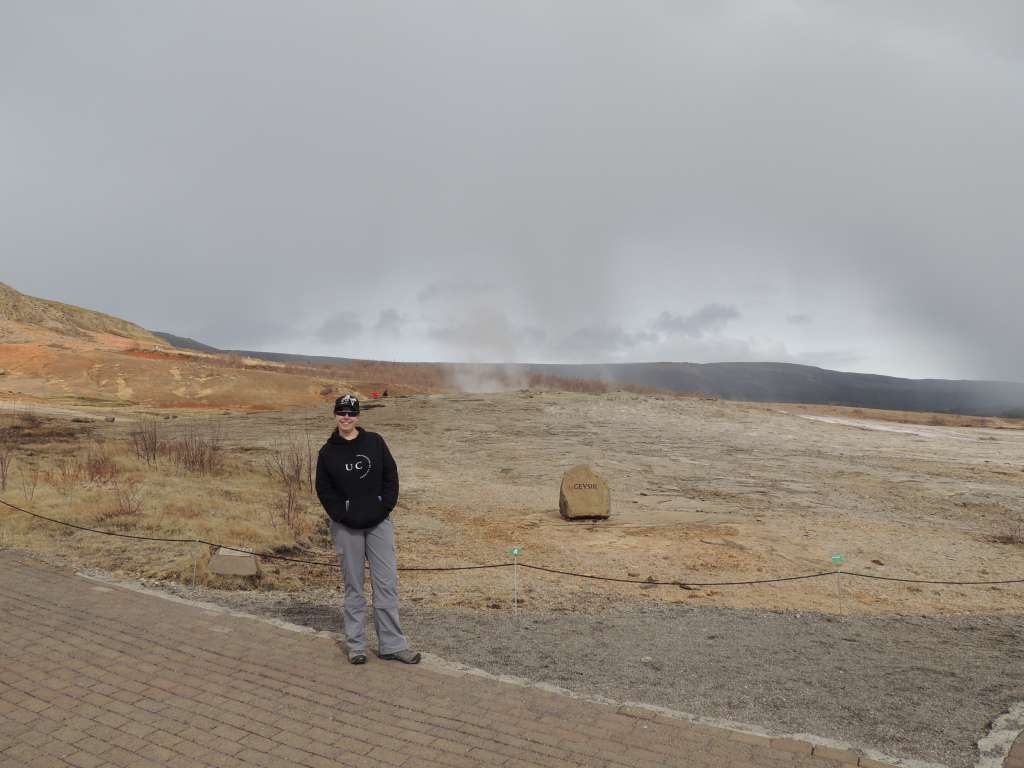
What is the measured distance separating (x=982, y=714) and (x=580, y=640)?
323 cm

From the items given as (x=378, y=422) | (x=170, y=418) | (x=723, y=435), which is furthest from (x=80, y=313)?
(x=723, y=435)

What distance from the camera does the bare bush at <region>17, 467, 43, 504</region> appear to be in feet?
40.3

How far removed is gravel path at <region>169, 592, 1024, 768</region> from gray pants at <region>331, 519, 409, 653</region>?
0.72 meters

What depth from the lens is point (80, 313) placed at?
7781 cm

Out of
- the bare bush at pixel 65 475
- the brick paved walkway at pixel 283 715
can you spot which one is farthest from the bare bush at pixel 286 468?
the brick paved walkway at pixel 283 715

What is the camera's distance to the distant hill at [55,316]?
64.7m

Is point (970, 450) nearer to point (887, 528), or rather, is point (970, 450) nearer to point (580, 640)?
point (887, 528)

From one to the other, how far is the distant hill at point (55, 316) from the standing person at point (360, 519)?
6471 cm

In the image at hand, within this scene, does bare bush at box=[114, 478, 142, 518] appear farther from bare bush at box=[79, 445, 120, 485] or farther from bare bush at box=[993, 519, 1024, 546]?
bare bush at box=[993, 519, 1024, 546]

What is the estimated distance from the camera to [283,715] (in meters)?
4.66

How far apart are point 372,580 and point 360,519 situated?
0.50 meters

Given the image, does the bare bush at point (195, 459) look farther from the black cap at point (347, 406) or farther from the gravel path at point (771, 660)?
the black cap at point (347, 406)

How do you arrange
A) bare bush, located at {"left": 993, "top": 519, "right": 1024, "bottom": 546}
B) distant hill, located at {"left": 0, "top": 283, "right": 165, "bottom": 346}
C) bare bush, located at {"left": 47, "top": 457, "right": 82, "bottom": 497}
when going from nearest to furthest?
bare bush, located at {"left": 47, "top": 457, "right": 82, "bottom": 497} < bare bush, located at {"left": 993, "top": 519, "right": 1024, "bottom": 546} < distant hill, located at {"left": 0, "top": 283, "right": 165, "bottom": 346}

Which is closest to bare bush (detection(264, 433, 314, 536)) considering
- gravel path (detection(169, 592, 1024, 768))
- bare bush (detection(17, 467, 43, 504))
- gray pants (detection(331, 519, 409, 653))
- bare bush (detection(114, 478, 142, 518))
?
bare bush (detection(114, 478, 142, 518))
